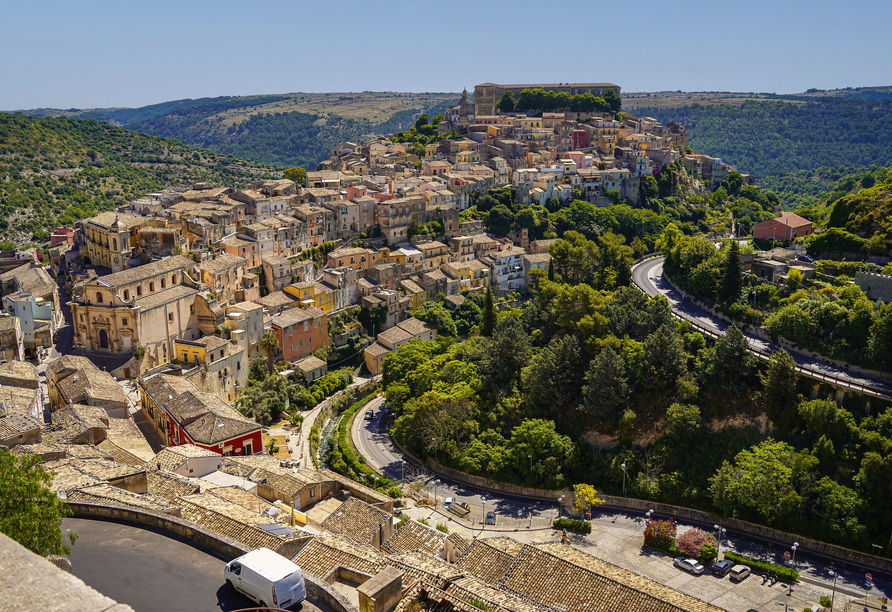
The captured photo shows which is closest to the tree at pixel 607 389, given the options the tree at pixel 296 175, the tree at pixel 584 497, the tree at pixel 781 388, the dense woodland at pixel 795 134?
the tree at pixel 584 497

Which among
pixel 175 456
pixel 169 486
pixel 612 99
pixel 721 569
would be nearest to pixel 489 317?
pixel 721 569

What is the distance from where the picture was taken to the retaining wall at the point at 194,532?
513 inches

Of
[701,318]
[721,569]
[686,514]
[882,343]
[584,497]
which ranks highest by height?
[882,343]

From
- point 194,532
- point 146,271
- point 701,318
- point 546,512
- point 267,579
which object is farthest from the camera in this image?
point 146,271

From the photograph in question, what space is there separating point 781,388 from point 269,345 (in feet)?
114

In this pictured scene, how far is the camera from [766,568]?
100 feet

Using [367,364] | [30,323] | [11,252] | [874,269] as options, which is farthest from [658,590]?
[11,252]

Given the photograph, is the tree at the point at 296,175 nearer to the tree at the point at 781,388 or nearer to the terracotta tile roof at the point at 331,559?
the tree at the point at 781,388

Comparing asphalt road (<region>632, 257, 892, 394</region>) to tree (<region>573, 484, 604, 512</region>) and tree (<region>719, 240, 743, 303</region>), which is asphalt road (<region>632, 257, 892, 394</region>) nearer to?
tree (<region>719, 240, 743, 303</region>)

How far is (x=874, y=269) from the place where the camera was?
143 feet

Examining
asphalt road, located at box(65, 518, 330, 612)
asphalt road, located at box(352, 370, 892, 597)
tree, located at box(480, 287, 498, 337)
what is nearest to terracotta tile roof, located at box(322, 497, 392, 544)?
asphalt road, located at box(352, 370, 892, 597)

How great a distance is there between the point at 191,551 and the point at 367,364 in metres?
43.0

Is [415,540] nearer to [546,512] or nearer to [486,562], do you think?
[486,562]

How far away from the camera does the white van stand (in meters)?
12.4
